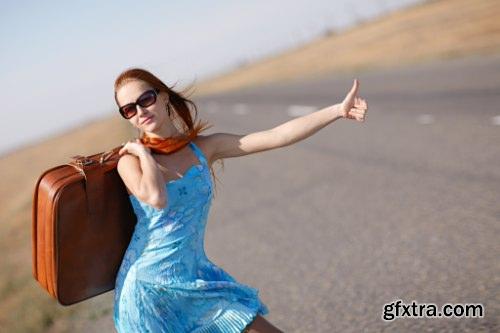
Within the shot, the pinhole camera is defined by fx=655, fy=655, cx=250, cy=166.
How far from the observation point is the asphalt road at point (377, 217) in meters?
5.02

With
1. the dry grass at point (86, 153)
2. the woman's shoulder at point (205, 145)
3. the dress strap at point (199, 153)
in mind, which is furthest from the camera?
the dry grass at point (86, 153)

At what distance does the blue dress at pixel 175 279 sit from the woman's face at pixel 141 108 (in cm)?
27

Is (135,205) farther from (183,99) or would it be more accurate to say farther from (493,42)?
(493,42)

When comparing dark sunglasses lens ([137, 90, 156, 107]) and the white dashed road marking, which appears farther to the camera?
the white dashed road marking

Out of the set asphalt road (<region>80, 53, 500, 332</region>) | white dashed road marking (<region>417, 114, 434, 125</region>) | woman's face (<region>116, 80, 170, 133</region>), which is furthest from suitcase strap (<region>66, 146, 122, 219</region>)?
white dashed road marking (<region>417, 114, 434, 125</region>)

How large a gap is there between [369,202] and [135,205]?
18.0ft

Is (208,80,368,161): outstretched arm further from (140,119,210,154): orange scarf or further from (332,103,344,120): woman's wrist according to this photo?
(140,119,210,154): orange scarf

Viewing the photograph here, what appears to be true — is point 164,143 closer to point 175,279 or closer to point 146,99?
point 146,99

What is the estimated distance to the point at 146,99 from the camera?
2.96 metres

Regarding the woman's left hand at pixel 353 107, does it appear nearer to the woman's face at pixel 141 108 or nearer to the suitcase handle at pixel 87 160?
the woman's face at pixel 141 108

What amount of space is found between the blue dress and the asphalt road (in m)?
1.86

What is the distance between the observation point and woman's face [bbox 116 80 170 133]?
9.69ft

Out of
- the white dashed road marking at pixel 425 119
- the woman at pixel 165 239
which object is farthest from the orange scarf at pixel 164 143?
the white dashed road marking at pixel 425 119

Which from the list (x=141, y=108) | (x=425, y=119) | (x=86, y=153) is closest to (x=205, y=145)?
(x=141, y=108)
